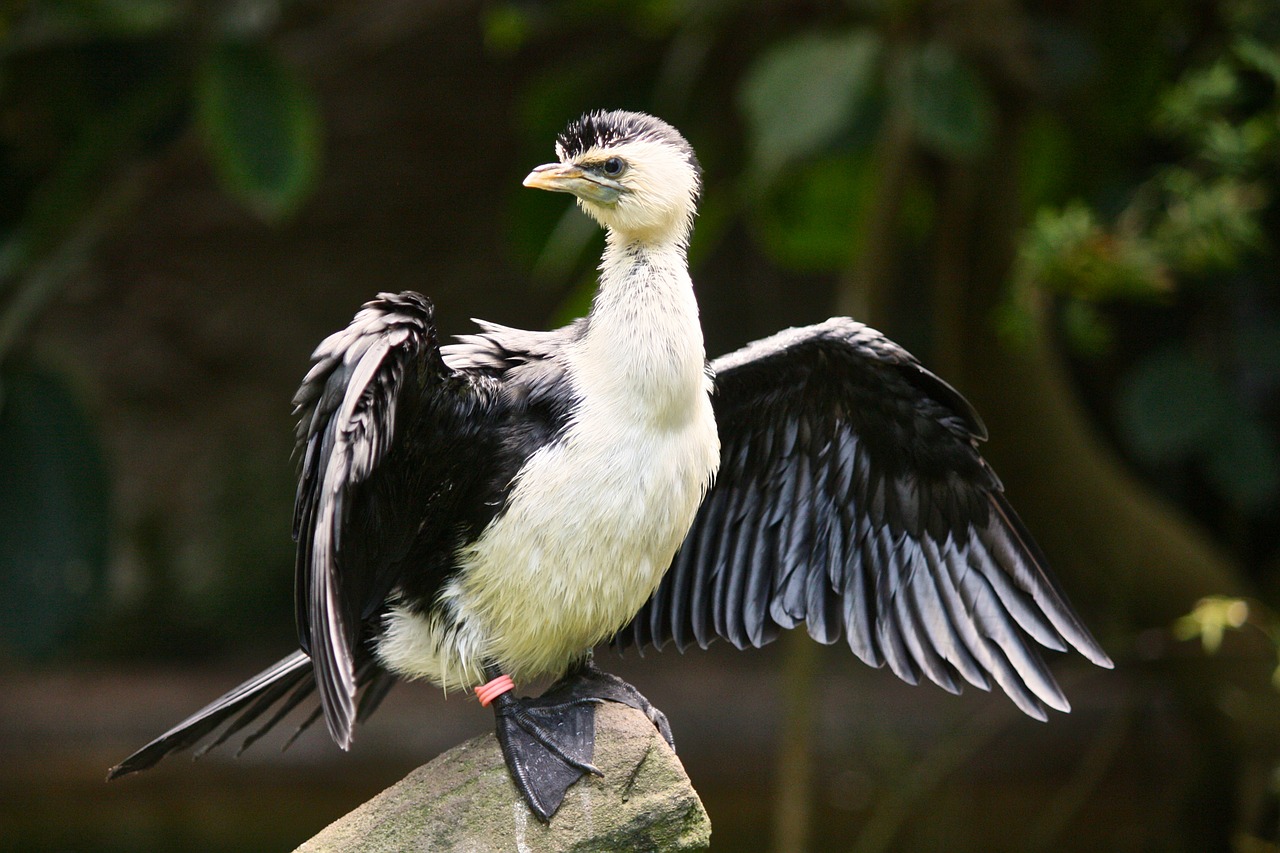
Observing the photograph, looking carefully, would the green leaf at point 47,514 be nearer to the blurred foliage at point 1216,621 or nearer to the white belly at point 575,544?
the white belly at point 575,544

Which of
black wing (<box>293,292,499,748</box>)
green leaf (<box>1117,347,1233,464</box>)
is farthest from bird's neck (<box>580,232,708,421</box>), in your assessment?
green leaf (<box>1117,347,1233,464</box>)

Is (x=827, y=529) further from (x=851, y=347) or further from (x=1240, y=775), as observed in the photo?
(x=1240, y=775)

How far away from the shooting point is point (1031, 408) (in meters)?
4.46

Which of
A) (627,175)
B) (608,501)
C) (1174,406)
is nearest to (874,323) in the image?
(1174,406)

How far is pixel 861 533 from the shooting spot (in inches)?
111

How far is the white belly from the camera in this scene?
226 centimetres

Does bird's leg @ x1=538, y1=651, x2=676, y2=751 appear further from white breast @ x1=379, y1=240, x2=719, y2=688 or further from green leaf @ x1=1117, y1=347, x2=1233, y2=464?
green leaf @ x1=1117, y1=347, x2=1233, y2=464

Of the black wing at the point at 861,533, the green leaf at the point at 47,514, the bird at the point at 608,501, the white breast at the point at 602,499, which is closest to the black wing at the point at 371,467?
the bird at the point at 608,501

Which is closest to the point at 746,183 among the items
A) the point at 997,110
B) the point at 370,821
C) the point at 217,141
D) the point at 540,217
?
the point at 540,217

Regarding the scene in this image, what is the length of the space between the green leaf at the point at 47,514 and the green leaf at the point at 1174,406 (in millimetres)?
3261

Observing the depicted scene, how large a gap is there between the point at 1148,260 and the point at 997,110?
1381mm

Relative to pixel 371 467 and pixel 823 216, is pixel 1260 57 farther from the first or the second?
pixel 371 467

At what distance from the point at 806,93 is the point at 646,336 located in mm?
1919

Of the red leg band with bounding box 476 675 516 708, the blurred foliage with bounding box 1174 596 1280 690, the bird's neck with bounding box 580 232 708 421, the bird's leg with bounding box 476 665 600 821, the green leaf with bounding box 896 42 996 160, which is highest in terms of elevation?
the green leaf with bounding box 896 42 996 160
